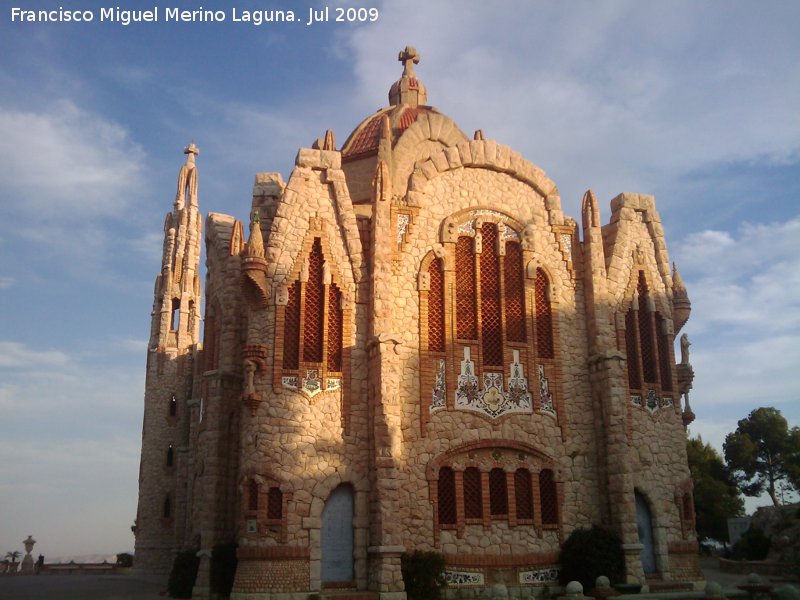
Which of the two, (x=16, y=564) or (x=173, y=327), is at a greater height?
(x=173, y=327)

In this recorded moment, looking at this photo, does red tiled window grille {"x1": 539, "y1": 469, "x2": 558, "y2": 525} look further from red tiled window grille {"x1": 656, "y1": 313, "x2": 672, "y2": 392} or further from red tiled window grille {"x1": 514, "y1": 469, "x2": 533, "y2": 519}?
red tiled window grille {"x1": 656, "y1": 313, "x2": 672, "y2": 392}

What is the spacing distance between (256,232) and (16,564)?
31.3 m

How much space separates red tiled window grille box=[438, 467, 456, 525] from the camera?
754 inches

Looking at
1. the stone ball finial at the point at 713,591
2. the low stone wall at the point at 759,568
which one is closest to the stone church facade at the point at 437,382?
the stone ball finial at the point at 713,591

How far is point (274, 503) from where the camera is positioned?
18.2 meters

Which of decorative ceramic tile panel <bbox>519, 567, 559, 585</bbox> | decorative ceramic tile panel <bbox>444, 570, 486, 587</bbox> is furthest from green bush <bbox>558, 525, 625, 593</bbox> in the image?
decorative ceramic tile panel <bbox>444, 570, 486, 587</bbox>

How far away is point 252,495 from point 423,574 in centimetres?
435

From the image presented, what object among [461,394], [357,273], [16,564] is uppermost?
[357,273]

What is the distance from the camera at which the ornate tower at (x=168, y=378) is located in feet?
114

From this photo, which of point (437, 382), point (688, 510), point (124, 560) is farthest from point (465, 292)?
point (124, 560)

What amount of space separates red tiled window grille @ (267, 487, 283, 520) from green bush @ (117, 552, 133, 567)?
26107 millimetres

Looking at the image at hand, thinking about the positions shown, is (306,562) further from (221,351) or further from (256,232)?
(256,232)

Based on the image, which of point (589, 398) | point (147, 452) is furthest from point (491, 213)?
point (147, 452)

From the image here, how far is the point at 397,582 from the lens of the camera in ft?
57.3
